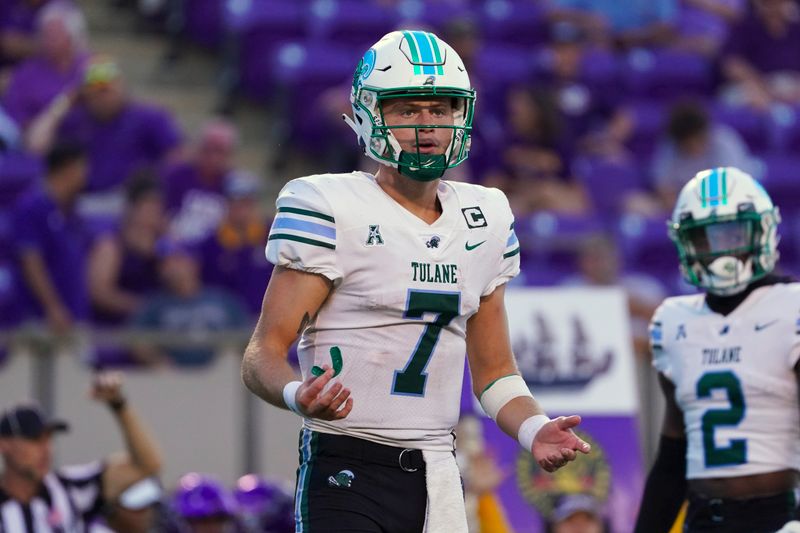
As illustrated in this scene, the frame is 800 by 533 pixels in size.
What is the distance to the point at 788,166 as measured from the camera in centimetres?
1101

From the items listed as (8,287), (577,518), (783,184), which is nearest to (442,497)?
(577,518)

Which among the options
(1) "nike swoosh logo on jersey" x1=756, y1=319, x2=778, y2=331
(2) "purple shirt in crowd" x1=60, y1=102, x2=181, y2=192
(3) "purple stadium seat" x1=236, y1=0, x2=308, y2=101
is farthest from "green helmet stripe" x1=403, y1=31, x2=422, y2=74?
(3) "purple stadium seat" x1=236, y1=0, x2=308, y2=101

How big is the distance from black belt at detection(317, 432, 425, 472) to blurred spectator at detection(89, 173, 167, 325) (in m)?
3.99

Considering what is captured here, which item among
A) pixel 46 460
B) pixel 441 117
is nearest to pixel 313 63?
pixel 46 460

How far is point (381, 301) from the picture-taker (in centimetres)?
372

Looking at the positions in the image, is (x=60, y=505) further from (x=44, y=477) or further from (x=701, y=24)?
(x=701, y=24)

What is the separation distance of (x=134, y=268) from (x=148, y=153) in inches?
59.5

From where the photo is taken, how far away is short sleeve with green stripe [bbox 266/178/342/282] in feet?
12.1

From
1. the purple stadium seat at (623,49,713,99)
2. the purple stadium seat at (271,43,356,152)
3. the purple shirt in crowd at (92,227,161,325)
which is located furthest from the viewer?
the purple stadium seat at (623,49,713,99)

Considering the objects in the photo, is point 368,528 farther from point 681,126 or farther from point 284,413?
point 681,126

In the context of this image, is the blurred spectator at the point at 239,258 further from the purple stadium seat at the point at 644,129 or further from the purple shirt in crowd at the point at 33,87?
the purple stadium seat at the point at 644,129

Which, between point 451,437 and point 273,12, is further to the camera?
point 273,12

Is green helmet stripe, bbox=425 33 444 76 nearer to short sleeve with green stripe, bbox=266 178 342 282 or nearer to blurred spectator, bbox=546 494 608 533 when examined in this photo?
short sleeve with green stripe, bbox=266 178 342 282

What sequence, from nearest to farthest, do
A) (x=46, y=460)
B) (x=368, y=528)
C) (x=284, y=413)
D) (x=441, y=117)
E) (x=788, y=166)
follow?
(x=368, y=528), (x=441, y=117), (x=46, y=460), (x=284, y=413), (x=788, y=166)
